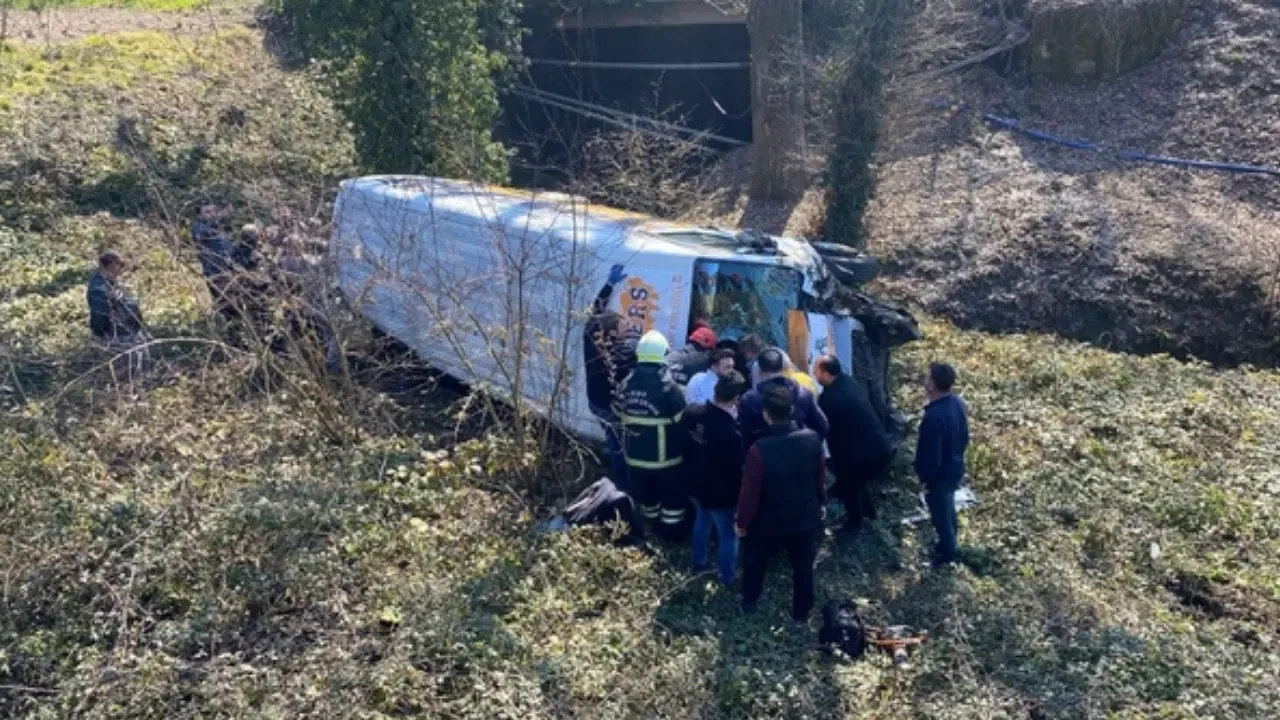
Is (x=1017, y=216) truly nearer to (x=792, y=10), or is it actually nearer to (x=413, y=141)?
(x=792, y=10)

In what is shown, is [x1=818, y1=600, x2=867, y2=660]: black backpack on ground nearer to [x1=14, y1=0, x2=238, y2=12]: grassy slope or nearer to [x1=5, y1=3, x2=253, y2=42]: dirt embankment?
[x1=5, y1=3, x2=253, y2=42]: dirt embankment

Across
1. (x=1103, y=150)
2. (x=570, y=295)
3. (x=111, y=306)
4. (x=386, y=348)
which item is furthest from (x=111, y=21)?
(x=1103, y=150)

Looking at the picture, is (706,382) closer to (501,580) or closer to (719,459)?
(719,459)

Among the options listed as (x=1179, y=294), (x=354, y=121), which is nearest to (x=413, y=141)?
(x=354, y=121)

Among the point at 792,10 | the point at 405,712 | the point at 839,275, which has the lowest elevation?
the point at 405,712

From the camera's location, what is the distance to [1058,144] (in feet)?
54.0

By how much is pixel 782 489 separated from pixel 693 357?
1594mm

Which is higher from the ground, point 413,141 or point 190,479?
point 413,141

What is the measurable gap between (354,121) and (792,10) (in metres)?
6.26

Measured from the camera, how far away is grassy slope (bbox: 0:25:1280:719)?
573 centimetres

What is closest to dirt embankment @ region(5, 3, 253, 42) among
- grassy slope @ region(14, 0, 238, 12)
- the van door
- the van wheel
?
grassy slope @ region(14, 0, 238, 12)

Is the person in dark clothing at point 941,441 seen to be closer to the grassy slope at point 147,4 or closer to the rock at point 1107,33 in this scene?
the rock at point 1107,33

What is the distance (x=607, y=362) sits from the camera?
7.63 metres

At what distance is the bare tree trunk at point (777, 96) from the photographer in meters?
15.8
